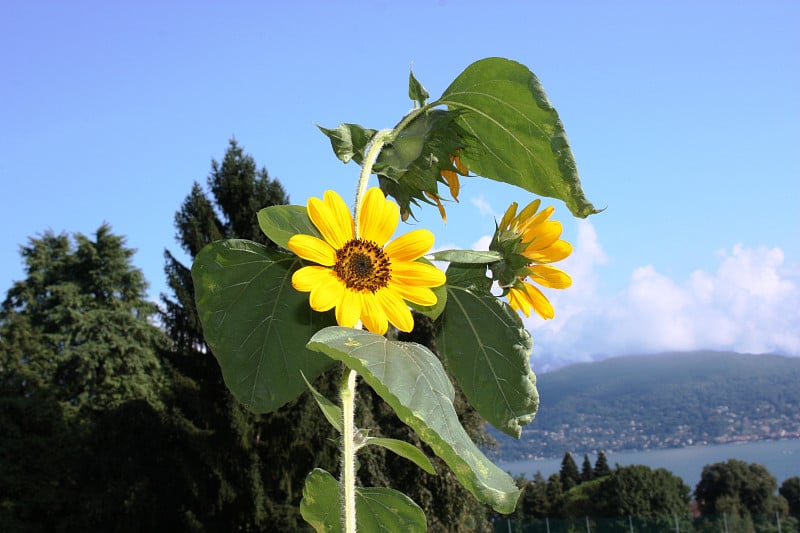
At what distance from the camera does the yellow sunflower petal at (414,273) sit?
496 mm

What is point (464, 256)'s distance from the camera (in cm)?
49

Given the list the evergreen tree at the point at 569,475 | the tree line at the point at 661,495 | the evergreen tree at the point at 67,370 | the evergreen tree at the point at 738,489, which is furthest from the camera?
the evergreen tree at the point at 569,475

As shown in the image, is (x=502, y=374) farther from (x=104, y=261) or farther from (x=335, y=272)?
(x=104, y=261)

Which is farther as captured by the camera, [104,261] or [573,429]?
[573,429]

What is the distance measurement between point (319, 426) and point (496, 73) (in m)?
10.8

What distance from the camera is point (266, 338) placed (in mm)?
572

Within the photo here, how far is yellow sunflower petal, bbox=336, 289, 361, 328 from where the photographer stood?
0.47m

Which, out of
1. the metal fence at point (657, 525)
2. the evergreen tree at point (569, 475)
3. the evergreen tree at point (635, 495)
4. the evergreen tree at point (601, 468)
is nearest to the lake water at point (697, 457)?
the evergreen tree at point (601, 468)

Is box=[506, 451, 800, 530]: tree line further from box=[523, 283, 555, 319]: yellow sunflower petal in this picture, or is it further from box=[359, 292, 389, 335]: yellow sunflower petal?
box=[359, 292, 389, 335]: yellow sunflower petal

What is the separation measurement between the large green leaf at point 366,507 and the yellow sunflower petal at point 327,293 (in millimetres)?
133

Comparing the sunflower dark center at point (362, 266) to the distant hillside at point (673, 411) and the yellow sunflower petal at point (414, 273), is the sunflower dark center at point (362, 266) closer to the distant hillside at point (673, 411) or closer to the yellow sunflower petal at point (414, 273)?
the yellow sunflower petal at point (414, 273)

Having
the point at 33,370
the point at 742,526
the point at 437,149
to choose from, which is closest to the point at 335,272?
the point at 437,149

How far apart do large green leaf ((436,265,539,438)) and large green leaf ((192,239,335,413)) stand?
0.33 ft

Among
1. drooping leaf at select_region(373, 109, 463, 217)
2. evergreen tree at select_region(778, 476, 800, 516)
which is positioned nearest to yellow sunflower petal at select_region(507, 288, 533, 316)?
drooping leaf at select_region(373, 109, 463, 217)
